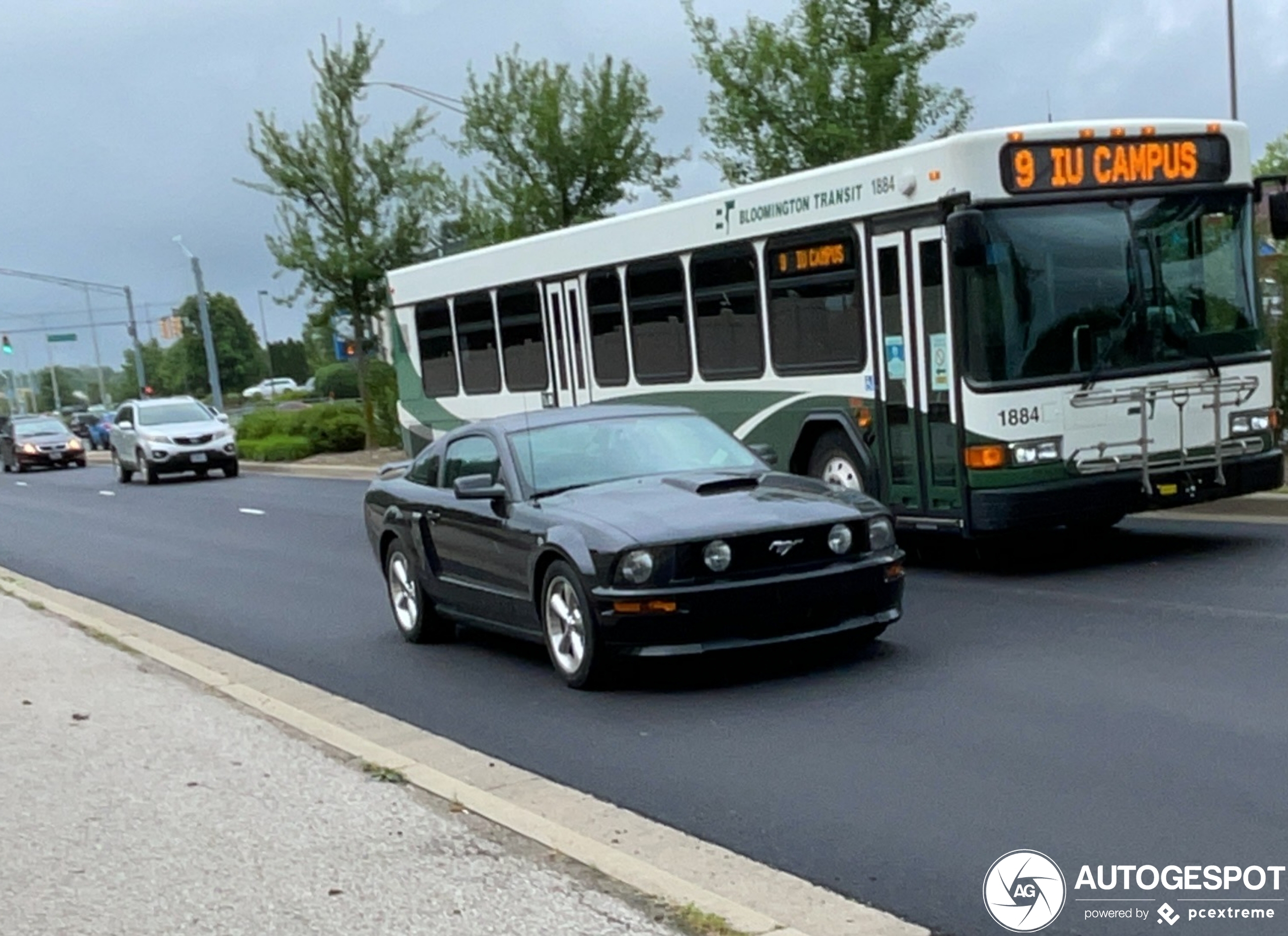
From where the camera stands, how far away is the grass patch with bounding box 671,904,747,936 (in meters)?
4.84

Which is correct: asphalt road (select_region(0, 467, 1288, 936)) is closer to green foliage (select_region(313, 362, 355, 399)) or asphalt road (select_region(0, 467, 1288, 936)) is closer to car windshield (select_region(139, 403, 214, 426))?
car windshield (select_region(139, 403, 214, 426))

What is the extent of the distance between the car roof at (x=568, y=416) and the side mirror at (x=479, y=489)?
471 mm

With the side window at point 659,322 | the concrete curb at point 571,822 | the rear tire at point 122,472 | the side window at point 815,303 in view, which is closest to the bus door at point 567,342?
the side window at point 659,322

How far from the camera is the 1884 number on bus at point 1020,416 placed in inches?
455

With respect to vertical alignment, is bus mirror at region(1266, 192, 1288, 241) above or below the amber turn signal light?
above

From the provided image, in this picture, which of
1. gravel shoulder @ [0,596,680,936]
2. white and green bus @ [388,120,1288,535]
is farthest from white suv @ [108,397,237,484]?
gravel shoulder @ [0,596,680,936]

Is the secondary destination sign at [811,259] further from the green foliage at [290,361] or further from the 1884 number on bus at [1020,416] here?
the green foliage at [290,361]

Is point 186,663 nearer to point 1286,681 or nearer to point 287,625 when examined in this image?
point 287,625

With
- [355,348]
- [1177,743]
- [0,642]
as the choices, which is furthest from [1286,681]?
[355,348]

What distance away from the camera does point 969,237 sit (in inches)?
452

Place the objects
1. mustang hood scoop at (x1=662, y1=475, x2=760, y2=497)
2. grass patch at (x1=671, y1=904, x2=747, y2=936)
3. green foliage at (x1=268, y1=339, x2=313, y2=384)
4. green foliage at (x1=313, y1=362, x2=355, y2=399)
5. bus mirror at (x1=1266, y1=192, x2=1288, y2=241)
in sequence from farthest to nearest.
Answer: green foliage at (x1=268, y1=339, x2=313, y2=384) → green foliage at (x1=313, y1=362, x2=355, y2=399) → bus mirror at (x1=1266, y1=192, x2=1288, y2=241) → mustang hood scoop at (x1=662, y1=475, x2=760, y2=497) → grass patch at (x1=671, y1=904, x2=747, y2=936)

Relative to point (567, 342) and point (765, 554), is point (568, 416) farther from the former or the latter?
point (567, 342)

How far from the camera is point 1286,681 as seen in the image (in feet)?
25.7

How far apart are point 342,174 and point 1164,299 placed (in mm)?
26611
